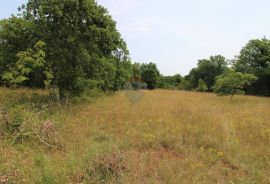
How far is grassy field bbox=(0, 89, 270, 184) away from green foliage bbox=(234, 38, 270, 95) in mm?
27425

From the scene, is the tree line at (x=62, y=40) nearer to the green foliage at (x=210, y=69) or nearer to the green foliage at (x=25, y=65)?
the green foliage at (x=25, y=65)

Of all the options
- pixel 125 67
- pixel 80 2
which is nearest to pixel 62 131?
pixel 80 2

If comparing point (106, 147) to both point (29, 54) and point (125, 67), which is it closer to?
point (29, 54)

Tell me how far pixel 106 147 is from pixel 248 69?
3302 cm

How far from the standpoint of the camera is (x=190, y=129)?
793 cm

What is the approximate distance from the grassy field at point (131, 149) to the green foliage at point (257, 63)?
27.4 meters

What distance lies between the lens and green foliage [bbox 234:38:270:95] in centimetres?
3450

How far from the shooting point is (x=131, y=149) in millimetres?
6305

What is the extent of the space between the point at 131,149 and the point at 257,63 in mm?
33317

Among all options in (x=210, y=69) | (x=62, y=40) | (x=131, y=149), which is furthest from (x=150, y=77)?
(x=131, y=149)

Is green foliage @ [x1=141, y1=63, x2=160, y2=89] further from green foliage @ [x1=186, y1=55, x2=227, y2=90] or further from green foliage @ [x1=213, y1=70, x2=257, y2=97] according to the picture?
green foliage @ [x1=213, y1=70, x2=257, y2=97]

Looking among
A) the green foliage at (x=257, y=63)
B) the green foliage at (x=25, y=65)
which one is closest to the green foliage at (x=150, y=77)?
the green foliage at (x=257, y=63)

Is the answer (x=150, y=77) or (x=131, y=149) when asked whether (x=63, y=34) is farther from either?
(x=150, y=77)

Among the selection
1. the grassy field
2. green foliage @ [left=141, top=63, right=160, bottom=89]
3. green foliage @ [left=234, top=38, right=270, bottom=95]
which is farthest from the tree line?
green foliage @ [left=141, top=63, right=160, bottom=89]
